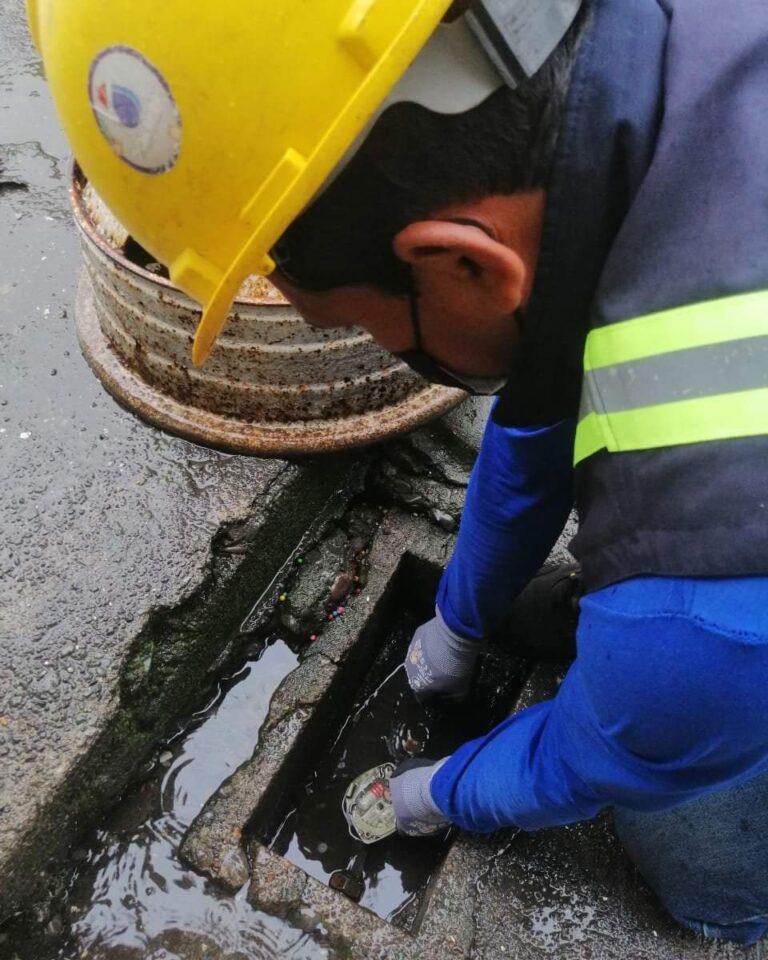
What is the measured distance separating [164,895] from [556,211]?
199 centimetres

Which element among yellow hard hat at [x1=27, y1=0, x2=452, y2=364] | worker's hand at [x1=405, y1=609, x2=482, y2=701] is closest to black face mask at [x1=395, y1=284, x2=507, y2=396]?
yellow hard hat at [x1=27, y1=0, x2=452, y2=364]

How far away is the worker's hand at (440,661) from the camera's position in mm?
2428

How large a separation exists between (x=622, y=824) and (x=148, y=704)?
1.36 m

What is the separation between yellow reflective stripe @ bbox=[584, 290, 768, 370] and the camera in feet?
3.20

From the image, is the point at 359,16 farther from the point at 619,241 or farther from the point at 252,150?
the point at 619,241

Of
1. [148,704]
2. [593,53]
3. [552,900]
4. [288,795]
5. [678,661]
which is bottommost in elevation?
[552,900]

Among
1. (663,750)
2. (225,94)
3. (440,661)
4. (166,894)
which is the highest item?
(225,94)

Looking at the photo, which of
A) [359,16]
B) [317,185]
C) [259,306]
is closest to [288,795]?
[259,306]

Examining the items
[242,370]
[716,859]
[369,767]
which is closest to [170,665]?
[369,767]

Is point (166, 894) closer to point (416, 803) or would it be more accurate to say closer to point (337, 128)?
point (416, 803)

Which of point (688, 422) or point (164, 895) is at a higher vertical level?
point (688, 422)

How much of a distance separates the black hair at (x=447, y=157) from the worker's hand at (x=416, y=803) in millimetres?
1591

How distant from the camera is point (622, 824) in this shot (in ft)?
6.79

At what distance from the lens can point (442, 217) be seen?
1.03 m
